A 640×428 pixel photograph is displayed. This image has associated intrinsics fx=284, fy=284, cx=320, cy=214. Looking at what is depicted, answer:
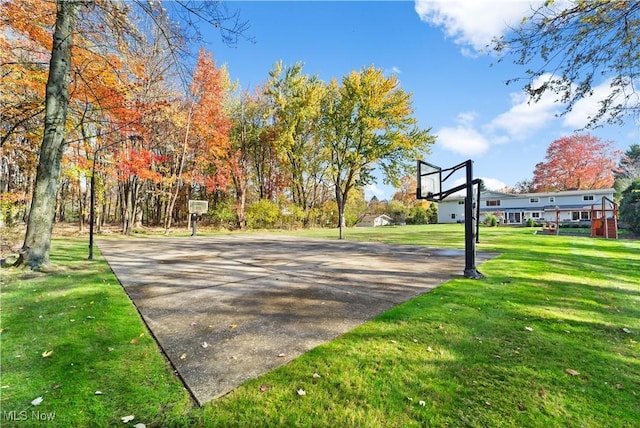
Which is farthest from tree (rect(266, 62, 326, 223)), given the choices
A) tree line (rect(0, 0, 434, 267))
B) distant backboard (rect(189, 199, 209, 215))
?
distant backboard (rect(189, 199, 209, 215))

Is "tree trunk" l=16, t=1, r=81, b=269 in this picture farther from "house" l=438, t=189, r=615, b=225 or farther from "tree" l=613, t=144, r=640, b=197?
"tree" l=613, t=144, r=640, b=197

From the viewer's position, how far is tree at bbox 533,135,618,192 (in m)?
34.6

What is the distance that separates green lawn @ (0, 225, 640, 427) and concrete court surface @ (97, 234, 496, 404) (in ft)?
0.60

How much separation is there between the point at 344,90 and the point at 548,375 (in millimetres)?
19831

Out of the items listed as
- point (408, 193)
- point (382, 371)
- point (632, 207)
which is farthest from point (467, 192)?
point (408, 193)

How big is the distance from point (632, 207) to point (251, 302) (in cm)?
2154

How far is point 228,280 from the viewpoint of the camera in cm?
482

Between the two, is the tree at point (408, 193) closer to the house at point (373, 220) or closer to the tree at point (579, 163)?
the house at point (373, 220)

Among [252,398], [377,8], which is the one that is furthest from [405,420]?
[377,8]

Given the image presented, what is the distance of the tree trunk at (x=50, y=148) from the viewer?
199 inches

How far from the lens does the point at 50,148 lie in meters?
5.18

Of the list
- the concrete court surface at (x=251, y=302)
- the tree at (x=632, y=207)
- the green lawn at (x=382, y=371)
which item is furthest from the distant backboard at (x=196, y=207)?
the tree at (x=632, y=207)

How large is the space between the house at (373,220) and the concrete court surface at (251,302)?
34.5 meters

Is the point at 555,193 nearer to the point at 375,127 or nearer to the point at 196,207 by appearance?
the point at 375,127
